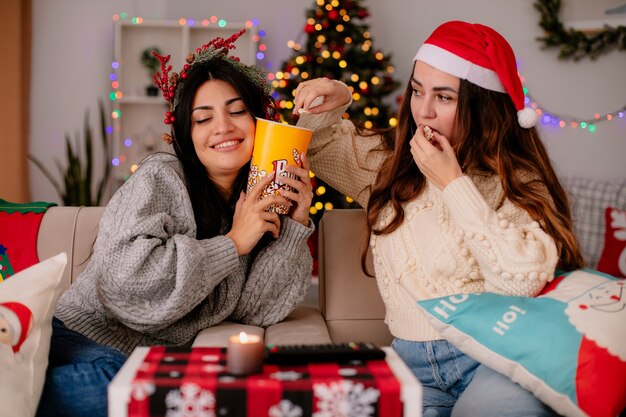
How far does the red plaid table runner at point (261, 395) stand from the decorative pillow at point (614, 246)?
58.9 inches

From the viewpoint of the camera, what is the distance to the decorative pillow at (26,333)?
121 centimetres

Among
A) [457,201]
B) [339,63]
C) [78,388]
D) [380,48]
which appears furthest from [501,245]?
[380,48]

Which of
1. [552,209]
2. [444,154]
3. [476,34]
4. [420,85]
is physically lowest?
[552,209]

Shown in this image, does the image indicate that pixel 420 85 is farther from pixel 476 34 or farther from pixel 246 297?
pixel 246 297

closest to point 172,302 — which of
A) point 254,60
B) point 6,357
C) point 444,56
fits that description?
point 6,357

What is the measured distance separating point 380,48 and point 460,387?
3791 mm

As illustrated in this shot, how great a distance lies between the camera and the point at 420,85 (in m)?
1.74

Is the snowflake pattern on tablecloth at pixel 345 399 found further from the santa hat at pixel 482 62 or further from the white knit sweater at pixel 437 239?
the santa hat at pixel 482 62

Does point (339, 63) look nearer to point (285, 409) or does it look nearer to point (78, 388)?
point (78, 388)

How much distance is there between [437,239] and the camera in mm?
1646

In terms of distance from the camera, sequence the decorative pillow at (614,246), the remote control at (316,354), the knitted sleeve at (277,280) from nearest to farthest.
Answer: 1. the remote control at (316,354)
2. the knitted sleeve at (277,280)
3. the decorative pillow at (614,246)

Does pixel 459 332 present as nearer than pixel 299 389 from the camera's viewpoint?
No

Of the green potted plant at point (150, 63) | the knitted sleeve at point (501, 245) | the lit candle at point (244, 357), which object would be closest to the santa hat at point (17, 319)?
the lit candle at point (244, 357)

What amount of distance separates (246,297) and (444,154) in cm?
65
